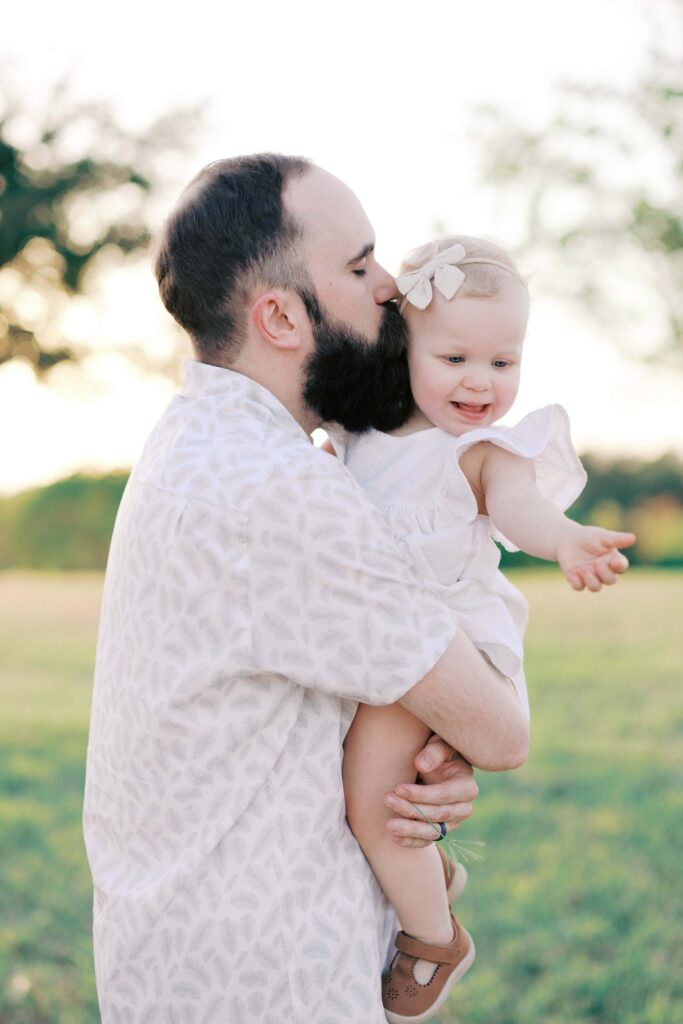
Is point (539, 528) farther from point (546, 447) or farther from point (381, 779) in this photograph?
point (381, 779)

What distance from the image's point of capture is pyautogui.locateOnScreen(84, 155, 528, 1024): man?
75.4 inches

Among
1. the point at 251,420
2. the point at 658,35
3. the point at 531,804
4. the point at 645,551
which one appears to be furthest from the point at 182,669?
the point at 645,551

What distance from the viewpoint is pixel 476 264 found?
226 centimetres

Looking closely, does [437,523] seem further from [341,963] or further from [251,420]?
[341,963]

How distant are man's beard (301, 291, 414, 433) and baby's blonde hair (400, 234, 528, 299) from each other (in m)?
0.11

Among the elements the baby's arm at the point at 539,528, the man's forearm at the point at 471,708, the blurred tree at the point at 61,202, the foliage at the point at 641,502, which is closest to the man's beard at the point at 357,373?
the baby's arm at the point at 539,528

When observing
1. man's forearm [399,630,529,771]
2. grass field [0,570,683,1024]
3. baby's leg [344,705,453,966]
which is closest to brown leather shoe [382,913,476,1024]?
baby's leg [344,705,453,966]

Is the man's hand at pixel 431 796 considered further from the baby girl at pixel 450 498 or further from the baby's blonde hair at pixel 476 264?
the baby's blonde hair at pixel 476 264

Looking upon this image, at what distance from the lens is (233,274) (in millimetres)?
2254

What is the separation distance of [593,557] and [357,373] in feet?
Answer: 1.99

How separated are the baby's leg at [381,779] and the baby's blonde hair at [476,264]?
0.78 m

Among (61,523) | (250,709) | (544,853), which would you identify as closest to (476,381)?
(250,709)

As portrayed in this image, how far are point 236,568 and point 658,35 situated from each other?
23.9 feet

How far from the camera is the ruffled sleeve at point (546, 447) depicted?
2.13 m
